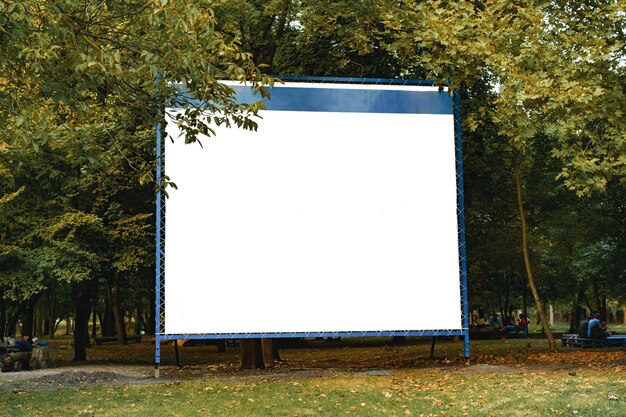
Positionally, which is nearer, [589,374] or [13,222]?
[589,374]

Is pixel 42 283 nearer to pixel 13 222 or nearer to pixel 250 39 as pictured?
pixel 13 222

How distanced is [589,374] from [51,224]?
1509 cm

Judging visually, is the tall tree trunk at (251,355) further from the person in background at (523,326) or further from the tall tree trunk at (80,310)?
the person in background at (523,326)

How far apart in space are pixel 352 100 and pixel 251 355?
6.82 meters

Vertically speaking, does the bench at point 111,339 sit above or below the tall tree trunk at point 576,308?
below

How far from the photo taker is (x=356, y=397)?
12.9 meters

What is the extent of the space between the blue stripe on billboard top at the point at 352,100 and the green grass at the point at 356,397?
6120 millimetres

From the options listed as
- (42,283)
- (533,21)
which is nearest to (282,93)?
(533,21)

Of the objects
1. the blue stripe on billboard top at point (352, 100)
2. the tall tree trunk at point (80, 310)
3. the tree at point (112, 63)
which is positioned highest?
the blue stripe on billboard top at point (352, 100)

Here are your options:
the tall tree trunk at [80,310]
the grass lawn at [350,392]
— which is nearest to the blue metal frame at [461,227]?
the grass lawn at [350,392]

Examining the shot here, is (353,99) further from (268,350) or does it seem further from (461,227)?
(268,350)

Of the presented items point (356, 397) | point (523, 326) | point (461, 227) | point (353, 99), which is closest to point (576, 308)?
point (523, 326)

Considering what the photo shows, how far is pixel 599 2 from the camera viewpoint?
18969 mm

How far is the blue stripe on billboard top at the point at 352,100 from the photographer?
1833 cm
